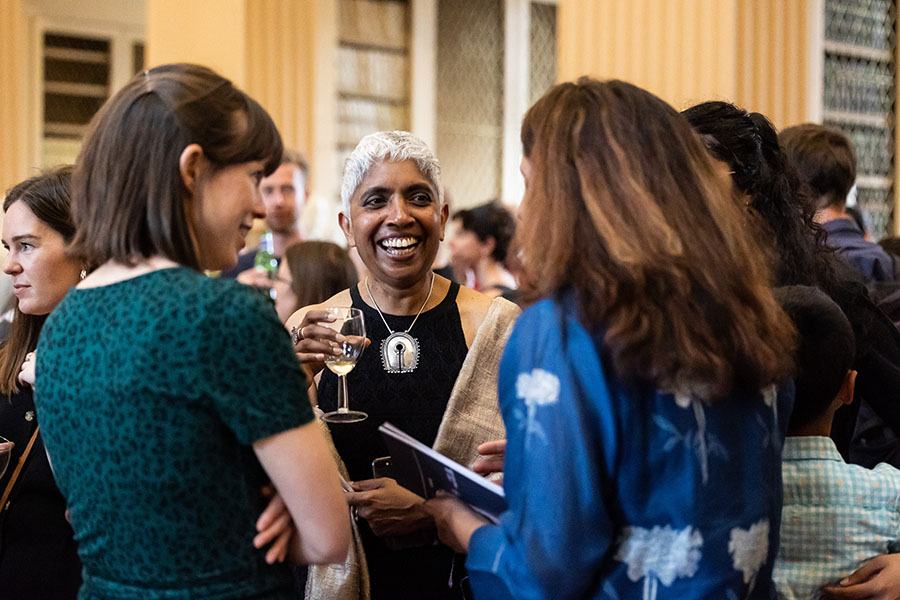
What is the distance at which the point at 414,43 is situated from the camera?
26.7ft

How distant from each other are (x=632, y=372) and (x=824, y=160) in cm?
196

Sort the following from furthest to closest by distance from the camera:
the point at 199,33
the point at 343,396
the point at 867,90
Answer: the point at 867,90 < the point at 199,33 < the point at 343,396

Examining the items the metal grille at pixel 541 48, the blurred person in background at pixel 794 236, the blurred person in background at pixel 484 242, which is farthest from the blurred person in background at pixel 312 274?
the metal grille at pixel 541 48

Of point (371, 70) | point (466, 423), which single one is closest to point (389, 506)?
point (466, 423)

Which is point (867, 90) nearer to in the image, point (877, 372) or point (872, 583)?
point (877, 372)

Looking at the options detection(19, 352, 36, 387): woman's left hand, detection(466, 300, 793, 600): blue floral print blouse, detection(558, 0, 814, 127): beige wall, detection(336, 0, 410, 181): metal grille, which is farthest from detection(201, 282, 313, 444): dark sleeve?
detection(336, 0, 410, 181): metal grille

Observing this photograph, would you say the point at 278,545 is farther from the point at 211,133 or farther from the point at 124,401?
the point at 211,133

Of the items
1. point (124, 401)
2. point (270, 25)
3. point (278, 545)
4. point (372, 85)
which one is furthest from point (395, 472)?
point (372, 85)

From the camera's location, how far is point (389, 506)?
1972 mm

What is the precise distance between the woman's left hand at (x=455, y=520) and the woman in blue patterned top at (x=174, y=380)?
0.24 m

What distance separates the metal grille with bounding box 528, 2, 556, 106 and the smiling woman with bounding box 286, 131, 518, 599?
6.91 metres

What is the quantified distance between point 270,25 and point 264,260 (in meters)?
2.68

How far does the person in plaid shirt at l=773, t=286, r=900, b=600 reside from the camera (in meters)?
1.67

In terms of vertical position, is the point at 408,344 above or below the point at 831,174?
below
